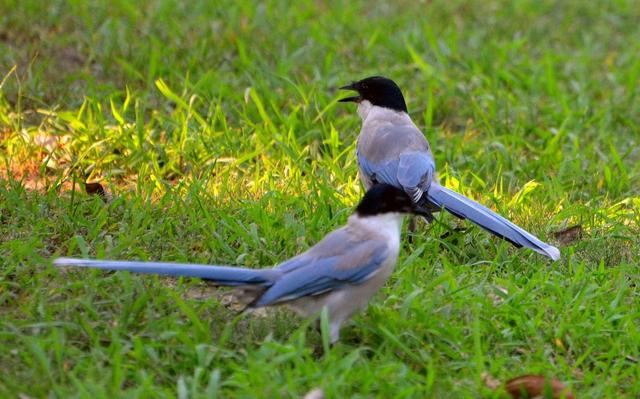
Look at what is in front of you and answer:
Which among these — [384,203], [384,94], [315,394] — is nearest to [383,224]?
[384,203]

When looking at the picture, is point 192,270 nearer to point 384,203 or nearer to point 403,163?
point 384,203

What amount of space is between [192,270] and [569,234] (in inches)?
93.0

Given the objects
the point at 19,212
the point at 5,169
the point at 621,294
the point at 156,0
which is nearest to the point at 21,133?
the point at 5,169

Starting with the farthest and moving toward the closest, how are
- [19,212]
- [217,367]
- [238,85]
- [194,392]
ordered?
[238,85], [19,212], [217,367], [194,392]

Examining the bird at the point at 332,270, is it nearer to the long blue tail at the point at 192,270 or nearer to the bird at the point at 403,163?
the long blue tail at the point at 192,270

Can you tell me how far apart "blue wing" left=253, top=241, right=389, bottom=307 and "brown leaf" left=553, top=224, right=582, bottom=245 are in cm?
164

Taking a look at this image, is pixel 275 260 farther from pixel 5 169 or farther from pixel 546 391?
pixel 5 169

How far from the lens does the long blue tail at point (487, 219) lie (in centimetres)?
510

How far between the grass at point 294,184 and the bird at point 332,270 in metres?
0.15

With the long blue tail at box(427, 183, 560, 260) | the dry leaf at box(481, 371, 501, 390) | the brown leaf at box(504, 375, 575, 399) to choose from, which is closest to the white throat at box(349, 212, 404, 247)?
the dry leaf at box(481, 371, 501, 390)

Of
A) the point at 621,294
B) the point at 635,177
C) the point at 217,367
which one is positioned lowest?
the point at 635,177

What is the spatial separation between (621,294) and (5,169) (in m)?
3.23

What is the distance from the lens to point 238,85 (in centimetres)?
724

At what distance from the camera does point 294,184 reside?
580 centimetres
